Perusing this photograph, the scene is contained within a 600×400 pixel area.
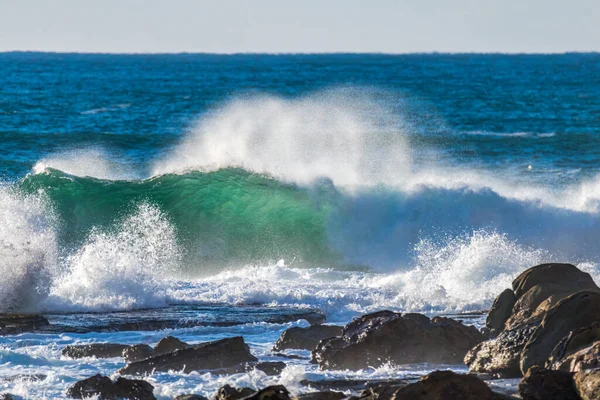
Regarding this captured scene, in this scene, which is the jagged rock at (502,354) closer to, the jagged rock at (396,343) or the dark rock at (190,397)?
the jagged rock at (396,343)

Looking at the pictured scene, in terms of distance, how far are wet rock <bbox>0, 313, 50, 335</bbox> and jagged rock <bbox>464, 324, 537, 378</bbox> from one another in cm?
555

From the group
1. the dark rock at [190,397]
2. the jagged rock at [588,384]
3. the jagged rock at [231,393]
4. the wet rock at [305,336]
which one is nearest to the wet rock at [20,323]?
the wet rock at [305,336]

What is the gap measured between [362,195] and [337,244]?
2.06m

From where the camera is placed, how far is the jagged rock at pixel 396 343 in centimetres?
1075

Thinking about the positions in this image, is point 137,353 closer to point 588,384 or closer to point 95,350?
point 95,350

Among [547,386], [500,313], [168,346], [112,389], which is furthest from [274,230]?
[547,386]

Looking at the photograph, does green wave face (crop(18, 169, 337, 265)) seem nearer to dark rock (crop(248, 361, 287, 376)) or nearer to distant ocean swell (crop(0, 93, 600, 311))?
distant ocean swell (crop(0, 93, 600, 311))

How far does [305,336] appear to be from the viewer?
11789mm

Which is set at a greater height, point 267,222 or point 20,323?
point 267,222

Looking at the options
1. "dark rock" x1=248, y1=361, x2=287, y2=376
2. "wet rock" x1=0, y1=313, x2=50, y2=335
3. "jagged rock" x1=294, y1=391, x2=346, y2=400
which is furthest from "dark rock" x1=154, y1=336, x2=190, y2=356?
"jagged rock" x1=294, y1=391, x2=346, y2=400

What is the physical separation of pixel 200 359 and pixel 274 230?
38.9 feet

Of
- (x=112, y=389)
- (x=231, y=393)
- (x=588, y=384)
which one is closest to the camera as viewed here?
(x=588, y=384)

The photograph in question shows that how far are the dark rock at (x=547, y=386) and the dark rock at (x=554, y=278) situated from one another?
3.09 m

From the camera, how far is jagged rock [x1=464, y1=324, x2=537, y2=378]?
9961 mm
